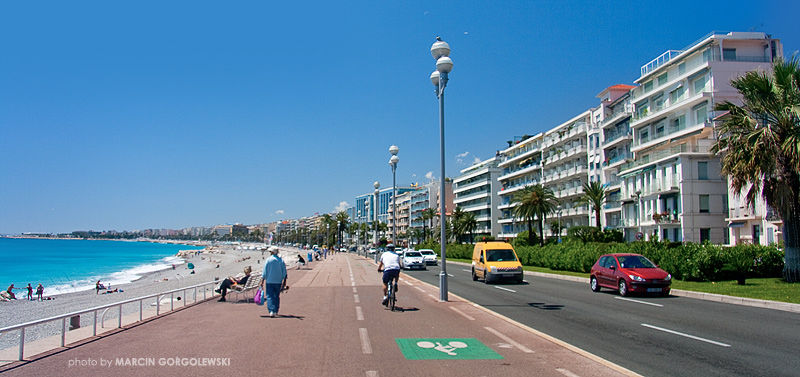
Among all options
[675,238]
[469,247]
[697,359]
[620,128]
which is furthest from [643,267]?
[620,128]

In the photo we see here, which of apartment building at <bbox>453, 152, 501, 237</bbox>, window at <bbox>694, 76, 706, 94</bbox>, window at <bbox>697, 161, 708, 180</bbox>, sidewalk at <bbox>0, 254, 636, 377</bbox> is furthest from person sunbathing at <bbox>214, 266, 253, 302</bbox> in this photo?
apartment building at <bbox>453, 152, 501, 237</bbox>

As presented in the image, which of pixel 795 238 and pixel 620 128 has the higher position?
pixel 620 128

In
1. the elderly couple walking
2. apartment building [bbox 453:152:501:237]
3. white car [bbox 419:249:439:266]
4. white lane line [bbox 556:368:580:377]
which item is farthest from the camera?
apartment building [bbox 453:152:501:237]

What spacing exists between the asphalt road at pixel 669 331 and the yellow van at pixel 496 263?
5.88 metres

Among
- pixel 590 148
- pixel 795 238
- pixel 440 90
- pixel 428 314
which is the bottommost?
pixel 428 314

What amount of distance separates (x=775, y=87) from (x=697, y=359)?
56.5 feet

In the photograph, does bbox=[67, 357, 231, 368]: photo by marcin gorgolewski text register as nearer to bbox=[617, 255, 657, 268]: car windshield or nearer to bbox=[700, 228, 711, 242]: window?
bbox=[617, 255, 657, 268]: car windshield

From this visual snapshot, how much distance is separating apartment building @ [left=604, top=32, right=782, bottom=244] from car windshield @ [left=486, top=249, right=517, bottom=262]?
24.1 meters

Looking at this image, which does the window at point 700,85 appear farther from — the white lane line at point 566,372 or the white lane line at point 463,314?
the white lane line at point 566,372

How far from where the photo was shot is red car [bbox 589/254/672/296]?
55.8ft

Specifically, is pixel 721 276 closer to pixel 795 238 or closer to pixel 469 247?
pixel 795 238

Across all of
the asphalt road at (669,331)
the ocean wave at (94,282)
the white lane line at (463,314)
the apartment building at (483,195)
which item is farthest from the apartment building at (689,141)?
the ocean wave at (94,282)

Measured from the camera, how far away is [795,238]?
19.6 metres

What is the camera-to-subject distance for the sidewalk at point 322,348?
6.54 m
